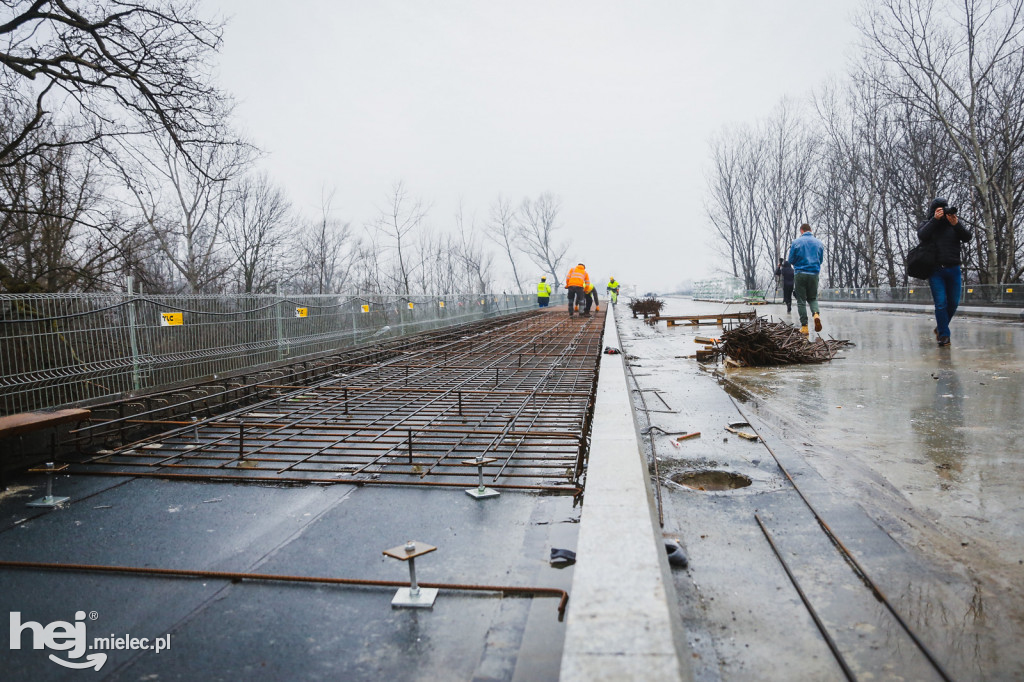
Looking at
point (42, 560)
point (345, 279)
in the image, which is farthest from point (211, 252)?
point (42, 560)

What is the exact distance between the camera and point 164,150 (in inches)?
536

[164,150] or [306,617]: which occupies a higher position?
[164,150]

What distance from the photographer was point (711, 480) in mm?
3641

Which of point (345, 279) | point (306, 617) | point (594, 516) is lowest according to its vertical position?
point (306, 617)

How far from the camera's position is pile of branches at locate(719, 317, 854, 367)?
883 cm


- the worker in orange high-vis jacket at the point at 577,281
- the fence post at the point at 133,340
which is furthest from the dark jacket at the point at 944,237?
the worker in orange high-vis jacket at the point at 577,281

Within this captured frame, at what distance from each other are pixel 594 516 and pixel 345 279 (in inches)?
2024

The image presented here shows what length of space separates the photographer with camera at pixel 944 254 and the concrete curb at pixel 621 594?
8950mm

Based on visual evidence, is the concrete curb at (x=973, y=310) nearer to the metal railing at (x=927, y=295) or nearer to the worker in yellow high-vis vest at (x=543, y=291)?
the metal railing at (x=927, y=295)

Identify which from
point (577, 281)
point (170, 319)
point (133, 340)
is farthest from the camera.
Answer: point (577, 281)

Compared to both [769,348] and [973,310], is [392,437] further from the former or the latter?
[973,310]

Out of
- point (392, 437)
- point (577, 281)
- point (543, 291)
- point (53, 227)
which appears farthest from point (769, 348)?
point (543, 291)

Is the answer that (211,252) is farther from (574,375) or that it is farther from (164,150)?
(574,375)

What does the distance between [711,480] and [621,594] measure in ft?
7.03
